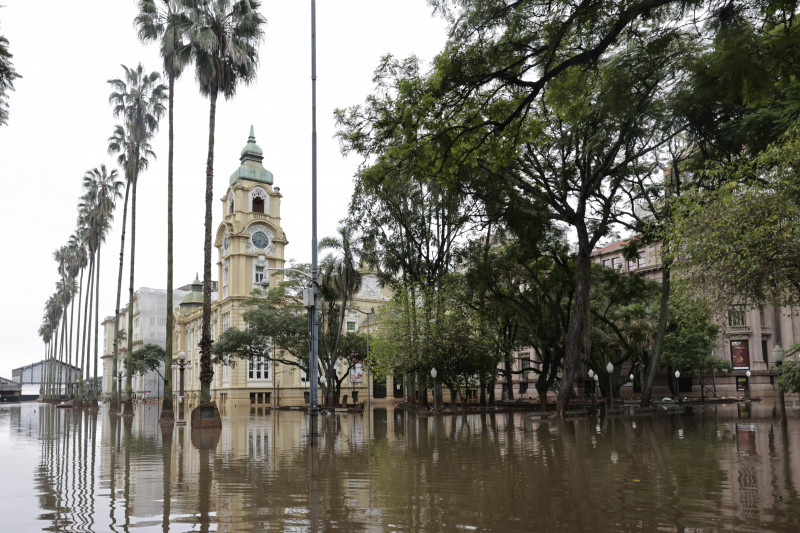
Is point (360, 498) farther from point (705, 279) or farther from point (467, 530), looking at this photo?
point (705, 279)

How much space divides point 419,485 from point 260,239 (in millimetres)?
66843

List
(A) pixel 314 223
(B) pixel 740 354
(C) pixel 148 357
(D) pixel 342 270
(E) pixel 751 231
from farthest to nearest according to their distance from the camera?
(C) pixel 148 357 → (B) pixel 740 354 → (D) pixel 342 270 → (A) pixel 314 223 → (E) pixel 751 231

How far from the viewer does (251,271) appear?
73.9 meters

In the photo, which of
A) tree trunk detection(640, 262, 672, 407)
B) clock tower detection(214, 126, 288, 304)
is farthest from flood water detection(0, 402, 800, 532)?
clock tower detection(214, 126, 288, 304)

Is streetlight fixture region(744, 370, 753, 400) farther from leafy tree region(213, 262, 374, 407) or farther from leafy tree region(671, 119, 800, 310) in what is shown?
leafy tree region(671, 119, 800, 310)

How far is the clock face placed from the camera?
74.5 metres

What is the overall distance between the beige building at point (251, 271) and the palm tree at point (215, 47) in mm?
41586

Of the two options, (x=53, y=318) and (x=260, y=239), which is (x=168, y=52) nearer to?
(x=260, y=239)

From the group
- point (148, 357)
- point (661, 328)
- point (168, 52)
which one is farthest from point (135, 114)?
point (148, 357)

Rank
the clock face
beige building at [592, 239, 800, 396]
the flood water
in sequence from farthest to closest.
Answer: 1. the clock face
2. beige building at [592, 239, 800, 396]
3. the flood water

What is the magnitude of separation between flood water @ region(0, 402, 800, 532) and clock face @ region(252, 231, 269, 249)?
185ft

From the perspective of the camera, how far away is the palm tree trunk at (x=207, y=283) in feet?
86.7

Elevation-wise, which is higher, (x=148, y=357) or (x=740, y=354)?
(x=148, y=357)

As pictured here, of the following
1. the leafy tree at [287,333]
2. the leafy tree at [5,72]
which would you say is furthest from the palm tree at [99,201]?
the leafy tree at [5,72]
